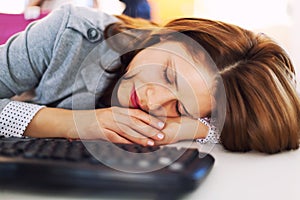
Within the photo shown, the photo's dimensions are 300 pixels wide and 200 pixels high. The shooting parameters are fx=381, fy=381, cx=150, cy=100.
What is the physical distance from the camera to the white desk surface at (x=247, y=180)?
0.41 m

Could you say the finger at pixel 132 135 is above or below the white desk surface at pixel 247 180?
below

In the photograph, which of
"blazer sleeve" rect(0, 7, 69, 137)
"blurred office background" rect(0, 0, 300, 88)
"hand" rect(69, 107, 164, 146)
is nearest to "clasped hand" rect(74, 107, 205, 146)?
"hand" rect(69, 107, 164, 146)

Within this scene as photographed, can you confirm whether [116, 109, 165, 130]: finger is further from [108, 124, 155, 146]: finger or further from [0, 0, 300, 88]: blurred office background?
[0, 0, 300, 88]: blurred office background

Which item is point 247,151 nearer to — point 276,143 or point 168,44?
point 276,143

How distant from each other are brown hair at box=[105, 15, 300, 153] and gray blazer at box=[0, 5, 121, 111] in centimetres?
12

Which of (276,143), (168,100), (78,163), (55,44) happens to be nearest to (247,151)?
(276,143)

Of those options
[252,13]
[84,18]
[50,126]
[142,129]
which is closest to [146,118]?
[142,129]

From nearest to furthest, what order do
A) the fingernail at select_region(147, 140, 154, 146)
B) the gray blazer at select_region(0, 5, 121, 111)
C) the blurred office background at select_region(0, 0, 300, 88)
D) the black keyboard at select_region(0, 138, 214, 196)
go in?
the black keyboard at select_region(0, 138, 214, 196) → the fingernail at select_region(147, 140, 154, 146) → the gray blazer at select_region(0, 5, 121, 111) → the blurred office background at select_region(0, 0, 300, 88)

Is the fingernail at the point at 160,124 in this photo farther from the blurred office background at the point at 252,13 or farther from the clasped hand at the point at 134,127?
the blurred office background at the point at 252,13

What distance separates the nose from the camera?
0.62 meters

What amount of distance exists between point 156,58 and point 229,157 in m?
0.20

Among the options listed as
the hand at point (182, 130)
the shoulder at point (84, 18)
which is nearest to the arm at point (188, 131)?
the hand at point (182, 130)

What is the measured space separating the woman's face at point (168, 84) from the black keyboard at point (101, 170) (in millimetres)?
185

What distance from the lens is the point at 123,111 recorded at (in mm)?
669
